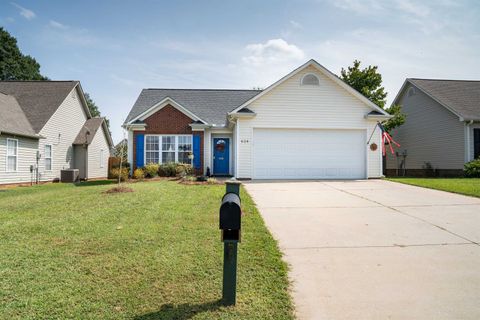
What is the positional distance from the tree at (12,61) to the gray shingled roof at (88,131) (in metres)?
22.9

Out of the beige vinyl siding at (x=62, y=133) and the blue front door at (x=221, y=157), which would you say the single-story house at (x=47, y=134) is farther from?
the blue front door at (x=221, y=157)

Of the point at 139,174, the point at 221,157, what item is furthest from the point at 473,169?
the point at 139,174

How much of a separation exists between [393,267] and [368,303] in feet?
3.48

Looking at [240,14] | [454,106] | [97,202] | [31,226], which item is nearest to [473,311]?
[31,226]

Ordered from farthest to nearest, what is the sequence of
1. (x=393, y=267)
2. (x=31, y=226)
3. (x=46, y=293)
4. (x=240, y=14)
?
(x=240, y=14) → (x=31, y=226) → (x=393, y=267) → (x=46, y=293)

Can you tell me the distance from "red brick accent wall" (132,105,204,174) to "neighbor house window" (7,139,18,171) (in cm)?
578

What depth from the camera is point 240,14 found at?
10.7m

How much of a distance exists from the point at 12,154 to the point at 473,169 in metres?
24.4

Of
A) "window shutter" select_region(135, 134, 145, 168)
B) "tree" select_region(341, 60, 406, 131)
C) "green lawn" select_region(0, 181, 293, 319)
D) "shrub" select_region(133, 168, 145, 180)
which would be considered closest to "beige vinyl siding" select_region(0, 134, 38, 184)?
"window shutter" select_region(135, 134, 145, 168)

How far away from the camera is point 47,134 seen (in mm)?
16641

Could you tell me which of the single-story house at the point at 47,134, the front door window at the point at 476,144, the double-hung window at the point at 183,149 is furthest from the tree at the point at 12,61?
the front door window at the point at 476,144

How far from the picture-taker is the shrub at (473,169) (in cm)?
1510

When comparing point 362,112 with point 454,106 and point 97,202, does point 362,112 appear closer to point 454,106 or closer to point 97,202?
point 454,106

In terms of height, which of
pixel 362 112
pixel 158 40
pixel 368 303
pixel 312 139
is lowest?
pixel 368 303
